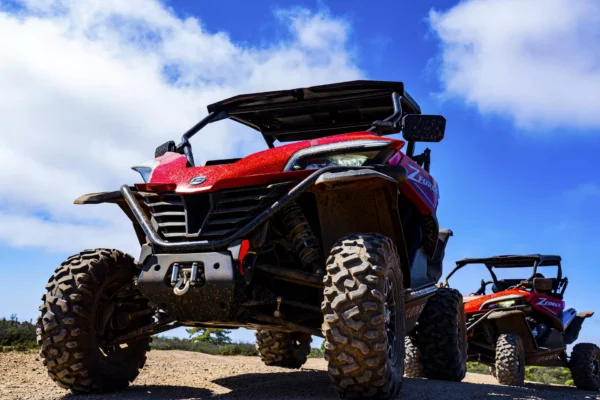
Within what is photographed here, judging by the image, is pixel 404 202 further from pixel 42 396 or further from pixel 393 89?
pixel 42 396

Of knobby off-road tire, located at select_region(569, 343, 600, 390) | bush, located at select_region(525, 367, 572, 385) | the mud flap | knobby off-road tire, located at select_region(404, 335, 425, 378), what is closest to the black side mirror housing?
knobby off-road tire, located at select_region(404, 335, 425, 378)

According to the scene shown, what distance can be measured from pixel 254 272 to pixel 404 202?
154 centimetres

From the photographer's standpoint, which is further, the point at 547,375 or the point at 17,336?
the point at 547,375

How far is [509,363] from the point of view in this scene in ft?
29.0

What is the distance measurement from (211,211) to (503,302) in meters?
6.78

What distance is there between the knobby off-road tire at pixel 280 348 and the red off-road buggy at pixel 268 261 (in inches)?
104

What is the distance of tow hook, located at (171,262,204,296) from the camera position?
4.05 m

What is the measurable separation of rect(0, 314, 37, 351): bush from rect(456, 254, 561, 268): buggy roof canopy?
7.03 m

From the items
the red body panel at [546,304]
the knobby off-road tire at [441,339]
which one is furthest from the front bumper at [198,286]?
the red body panel at [546,304]

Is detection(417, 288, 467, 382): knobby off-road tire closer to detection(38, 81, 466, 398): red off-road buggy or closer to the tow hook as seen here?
detection(38, 81, 466, 398): red off-road buggy

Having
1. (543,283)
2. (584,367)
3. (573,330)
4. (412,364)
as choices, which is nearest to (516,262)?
(543,283)

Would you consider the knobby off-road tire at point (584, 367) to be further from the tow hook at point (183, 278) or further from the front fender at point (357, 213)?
the tow hook at point (183, 278)

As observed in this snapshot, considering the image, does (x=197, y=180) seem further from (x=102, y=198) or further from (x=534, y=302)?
(x=534, y=302)

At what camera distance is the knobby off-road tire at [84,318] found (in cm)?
458
